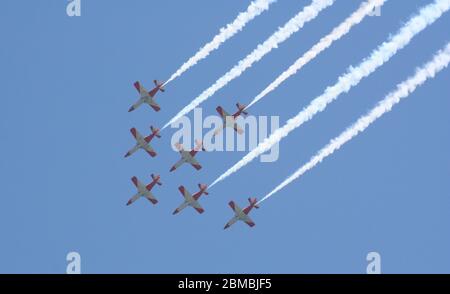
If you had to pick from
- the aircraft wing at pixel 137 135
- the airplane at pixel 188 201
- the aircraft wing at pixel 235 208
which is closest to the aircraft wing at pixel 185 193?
the airplane at pixel 188 201

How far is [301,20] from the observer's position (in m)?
58.0

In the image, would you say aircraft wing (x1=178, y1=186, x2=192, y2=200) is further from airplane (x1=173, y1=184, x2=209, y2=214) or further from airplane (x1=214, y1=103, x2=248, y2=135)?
airplane (x1=214, y1=103, x2=248, y2=135)

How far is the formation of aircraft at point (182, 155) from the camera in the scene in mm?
62344

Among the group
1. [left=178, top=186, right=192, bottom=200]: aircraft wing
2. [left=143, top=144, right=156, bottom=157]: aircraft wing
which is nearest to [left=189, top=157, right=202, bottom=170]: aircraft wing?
[left=178, top=186, right=192, bottom=200]: aircraft wing

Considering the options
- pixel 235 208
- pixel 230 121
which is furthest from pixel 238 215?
pixel 230 121

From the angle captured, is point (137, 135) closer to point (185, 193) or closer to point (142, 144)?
point (142, 144)

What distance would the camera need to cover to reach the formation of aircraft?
62.3 metres

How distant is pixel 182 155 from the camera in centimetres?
6406

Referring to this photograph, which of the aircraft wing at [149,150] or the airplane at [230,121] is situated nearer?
the airplane at [230,121]

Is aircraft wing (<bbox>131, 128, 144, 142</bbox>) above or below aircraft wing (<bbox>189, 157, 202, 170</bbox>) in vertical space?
above

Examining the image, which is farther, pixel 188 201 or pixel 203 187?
pixel 188 201

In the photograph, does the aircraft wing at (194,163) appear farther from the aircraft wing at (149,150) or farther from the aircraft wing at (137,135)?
the aircraft wing at (137,135)
